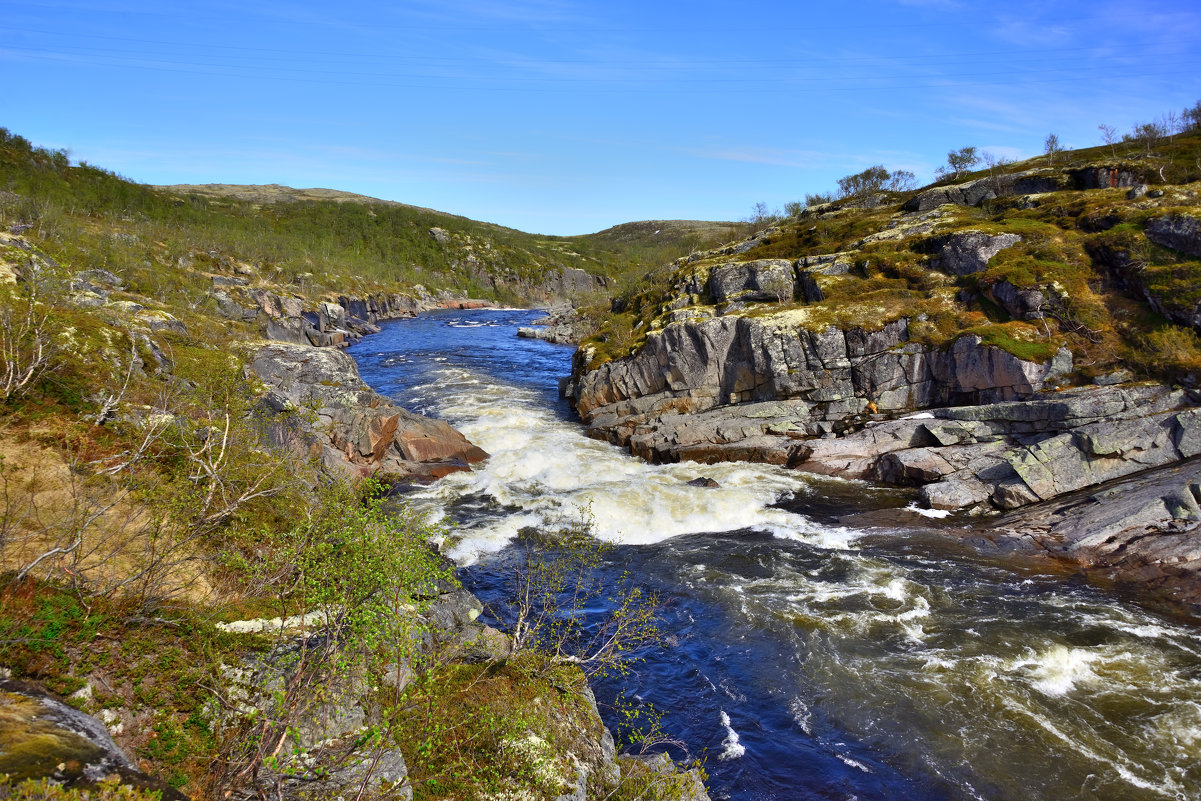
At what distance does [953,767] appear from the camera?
15.9m

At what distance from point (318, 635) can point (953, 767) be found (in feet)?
53.6

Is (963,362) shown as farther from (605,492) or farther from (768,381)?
(605,492)

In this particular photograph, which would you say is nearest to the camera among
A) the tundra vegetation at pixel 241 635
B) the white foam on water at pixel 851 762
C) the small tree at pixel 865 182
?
the tundra vegetation at pixel 241 635

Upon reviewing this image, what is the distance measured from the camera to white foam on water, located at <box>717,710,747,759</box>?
16750 millimetres

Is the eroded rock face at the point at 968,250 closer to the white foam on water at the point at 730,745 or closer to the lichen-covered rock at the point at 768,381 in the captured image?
the lichen-covered rock at the point at 768,381

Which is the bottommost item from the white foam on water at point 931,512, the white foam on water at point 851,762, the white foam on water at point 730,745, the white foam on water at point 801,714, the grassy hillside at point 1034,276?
the white foam on water at point 730,745

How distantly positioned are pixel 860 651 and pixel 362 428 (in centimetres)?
3183

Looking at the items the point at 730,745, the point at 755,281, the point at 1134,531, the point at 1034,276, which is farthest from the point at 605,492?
the point at 1034,276

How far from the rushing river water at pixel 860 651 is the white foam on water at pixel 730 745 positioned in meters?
0.05

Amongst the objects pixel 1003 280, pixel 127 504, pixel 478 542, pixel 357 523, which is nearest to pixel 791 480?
pixel 478 542

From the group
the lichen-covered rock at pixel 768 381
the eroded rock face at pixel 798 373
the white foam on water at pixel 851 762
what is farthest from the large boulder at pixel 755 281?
the white foam on water at pixel 851 762

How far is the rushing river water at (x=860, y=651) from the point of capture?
15945mm

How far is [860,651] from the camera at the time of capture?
20.8m

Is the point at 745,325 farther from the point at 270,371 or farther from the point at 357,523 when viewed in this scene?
the point at 357,523
